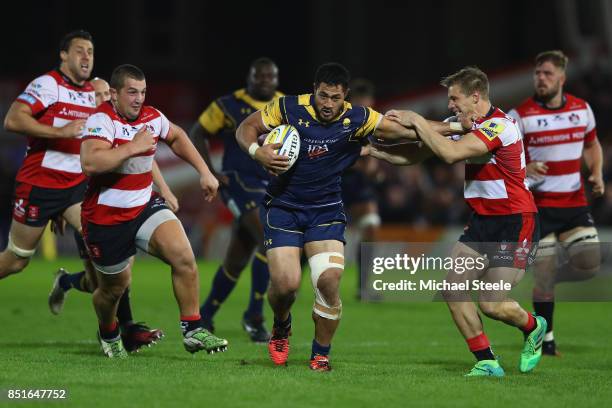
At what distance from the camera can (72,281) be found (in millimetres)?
9766

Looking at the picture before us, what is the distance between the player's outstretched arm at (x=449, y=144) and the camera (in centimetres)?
791

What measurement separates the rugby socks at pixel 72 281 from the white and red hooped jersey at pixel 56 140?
0.79m

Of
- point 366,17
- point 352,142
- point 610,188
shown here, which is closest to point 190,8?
point 366,17

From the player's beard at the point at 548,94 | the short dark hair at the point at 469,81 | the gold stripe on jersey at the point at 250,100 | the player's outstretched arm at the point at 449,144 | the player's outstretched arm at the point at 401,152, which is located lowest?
the player's outstretched arm at the point at 401,152

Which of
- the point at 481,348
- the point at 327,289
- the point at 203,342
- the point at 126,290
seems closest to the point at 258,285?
the point at 126,290

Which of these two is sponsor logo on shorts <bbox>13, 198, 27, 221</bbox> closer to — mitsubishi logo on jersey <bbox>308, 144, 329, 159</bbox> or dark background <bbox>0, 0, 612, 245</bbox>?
mitsubishi logo on jersey <bbox>308, 144, 329, 159</bbox>

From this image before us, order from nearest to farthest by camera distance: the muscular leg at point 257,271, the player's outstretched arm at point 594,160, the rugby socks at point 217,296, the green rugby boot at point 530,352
Result: the green rugby boot at point 530,352
the player's outstretched arm at point 594,160
the muscular leg at point 257,271
the rugby socks at point 217,296

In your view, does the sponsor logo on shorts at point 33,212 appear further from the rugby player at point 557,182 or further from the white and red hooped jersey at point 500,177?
the rugby player at point 557,182

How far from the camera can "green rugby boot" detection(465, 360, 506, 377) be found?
8.02 metres

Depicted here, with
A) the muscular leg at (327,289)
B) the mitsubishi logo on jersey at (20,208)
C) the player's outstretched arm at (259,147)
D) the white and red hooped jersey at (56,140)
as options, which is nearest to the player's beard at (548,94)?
the muscular leg at (327,289)

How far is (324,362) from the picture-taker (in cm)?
809

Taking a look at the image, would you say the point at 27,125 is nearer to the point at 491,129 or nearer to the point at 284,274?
the point at 284,274

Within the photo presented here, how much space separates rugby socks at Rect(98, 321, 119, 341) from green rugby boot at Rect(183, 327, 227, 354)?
73 centimetres

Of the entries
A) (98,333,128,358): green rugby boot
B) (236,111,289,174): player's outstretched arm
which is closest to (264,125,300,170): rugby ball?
(236,111,289,174): player's outstretched arm
